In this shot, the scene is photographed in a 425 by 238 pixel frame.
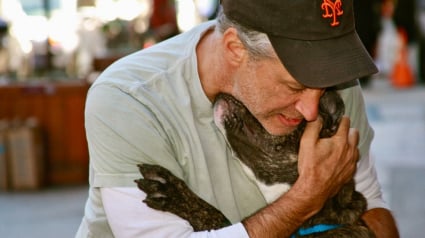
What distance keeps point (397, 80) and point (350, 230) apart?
14.0 metres

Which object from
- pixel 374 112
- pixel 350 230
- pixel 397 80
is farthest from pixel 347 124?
pixel 397 80

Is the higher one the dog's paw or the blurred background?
the dog's paw

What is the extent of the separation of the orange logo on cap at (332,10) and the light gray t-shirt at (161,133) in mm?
493

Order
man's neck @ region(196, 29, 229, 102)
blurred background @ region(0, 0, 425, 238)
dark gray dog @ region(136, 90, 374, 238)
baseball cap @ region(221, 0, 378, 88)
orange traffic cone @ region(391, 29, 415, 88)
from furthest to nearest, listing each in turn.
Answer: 1. orange traffic cone @ region(391, 29, 415, 88)
2. blurred background @ region(0, 0, 425, 238)
3. man's neck @ region(196, 29, 229, 102)
4. dark gray dog @ region(136, 90, 374, 238)
5. baseball cap @ region(221, 0, 378, 88)

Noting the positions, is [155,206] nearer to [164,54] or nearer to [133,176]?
[133,176]

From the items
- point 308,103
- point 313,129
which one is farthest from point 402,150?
point 308,103

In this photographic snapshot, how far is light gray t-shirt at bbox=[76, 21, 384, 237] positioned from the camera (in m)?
2.88

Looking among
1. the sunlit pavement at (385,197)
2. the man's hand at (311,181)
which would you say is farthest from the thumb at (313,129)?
the sunlit pavement at (385,197)

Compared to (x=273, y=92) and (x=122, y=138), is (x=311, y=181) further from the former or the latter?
(x=122, y=138)

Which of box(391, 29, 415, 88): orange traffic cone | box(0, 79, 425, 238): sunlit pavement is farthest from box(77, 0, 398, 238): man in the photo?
box(391, 29, 415, 88): orange traffic cone

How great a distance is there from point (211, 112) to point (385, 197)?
489cm

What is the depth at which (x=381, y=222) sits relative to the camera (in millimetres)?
3234

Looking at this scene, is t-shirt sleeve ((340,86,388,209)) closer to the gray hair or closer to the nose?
the nose

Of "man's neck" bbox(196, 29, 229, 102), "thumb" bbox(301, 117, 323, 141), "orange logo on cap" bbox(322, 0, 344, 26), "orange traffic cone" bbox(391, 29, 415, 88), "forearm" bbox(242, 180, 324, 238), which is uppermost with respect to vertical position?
"orange logo on cap" bbox(322, 0, 344, 26)
